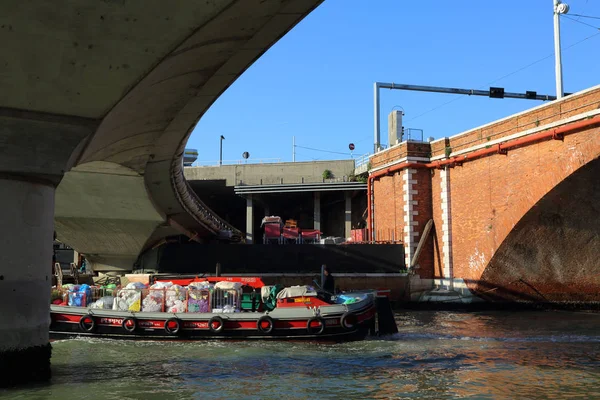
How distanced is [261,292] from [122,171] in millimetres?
6099

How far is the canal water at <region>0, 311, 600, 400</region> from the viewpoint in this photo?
410 inches

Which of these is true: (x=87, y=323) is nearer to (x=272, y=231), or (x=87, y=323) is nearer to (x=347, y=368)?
(x=347, y=368)

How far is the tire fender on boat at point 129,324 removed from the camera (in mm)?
17453

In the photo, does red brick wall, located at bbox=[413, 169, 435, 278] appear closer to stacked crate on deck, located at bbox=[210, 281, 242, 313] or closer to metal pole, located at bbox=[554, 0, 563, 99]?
metal pole, located at bbox=[554, 0, 563, 99]

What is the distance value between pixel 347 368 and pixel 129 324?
25.3 ft

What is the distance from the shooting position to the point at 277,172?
45344mm

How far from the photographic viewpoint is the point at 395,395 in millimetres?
10203

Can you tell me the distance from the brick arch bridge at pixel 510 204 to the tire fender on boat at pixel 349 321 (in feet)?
33.4

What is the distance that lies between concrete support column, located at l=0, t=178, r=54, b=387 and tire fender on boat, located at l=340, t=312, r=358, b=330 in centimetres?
907

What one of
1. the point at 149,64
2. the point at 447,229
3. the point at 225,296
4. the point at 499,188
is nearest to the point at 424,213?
the point at 447,229

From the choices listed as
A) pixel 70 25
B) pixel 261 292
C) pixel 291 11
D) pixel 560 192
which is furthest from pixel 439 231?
pixel 70 25

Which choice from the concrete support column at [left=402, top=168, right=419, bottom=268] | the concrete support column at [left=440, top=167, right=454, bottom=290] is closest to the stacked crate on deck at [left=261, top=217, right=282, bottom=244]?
the concrete support column at [left=402, top=168, right=419, bottom=268]

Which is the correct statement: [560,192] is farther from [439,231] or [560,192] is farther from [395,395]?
[395,395]

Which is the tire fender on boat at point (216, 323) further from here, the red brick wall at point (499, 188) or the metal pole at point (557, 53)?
the metal pole at point (557, 53)
